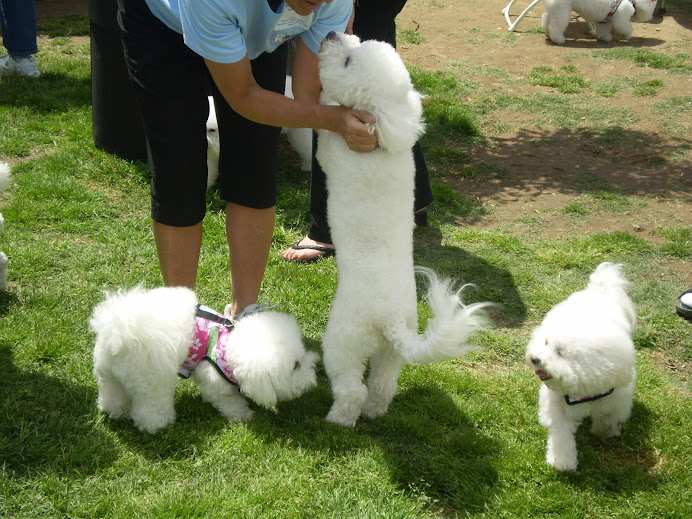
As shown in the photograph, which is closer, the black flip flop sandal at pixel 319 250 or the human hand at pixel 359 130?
the human hand at pixel 359 130

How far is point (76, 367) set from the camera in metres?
2.86

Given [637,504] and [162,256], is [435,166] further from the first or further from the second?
[637,504]

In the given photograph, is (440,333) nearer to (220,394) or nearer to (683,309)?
(220,394)

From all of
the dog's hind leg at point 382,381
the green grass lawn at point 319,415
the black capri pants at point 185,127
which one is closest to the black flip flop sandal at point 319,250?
the green grass lawn at point 319,415

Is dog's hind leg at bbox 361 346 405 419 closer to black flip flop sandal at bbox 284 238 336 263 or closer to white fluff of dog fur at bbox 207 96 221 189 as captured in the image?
black flip flop sandal at bbox 284 238 336 263

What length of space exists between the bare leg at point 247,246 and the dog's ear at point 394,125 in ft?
2.68

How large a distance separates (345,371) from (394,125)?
0.96m

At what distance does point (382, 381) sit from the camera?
105 inches

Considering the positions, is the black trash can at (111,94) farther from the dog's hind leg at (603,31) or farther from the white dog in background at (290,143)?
the dog's hind leg at (603,31)

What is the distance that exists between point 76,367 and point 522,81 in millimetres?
6335

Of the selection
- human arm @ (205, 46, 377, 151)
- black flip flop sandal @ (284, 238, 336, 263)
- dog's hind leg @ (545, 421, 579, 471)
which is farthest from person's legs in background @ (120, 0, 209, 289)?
dog's hind leg @ (545, 421, 579, 471)

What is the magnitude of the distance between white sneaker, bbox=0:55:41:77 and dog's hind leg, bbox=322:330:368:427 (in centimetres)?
539

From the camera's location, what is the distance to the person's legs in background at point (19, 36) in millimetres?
6293

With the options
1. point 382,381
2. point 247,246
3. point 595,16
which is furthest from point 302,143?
point 595,16
